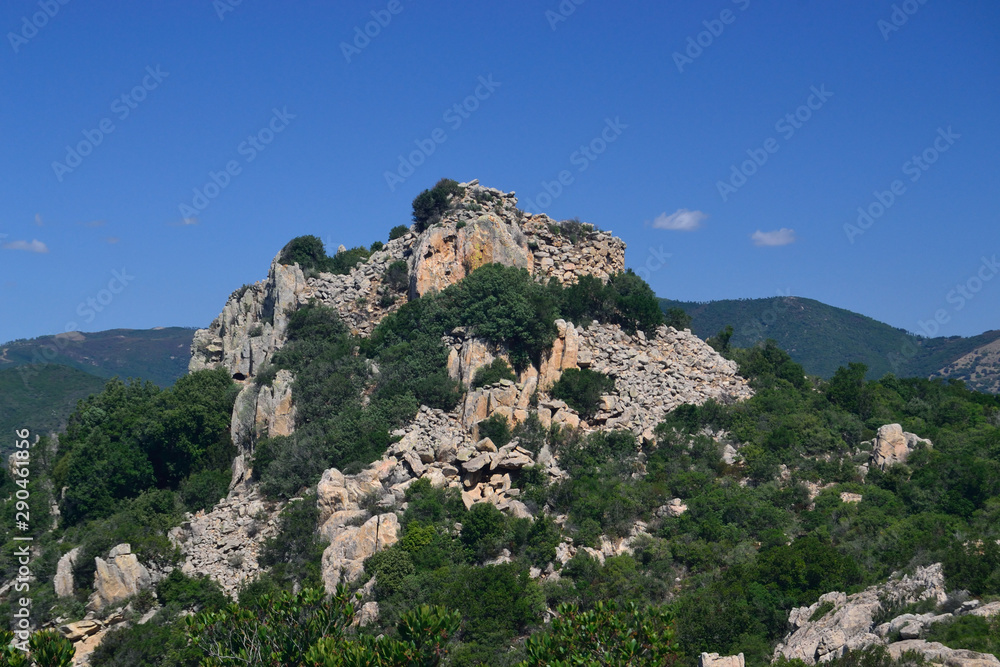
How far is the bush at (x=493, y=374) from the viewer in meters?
40.5

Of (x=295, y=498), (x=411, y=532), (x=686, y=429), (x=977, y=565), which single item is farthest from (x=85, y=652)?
(x=977, y=565)

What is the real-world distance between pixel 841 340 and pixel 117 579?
314 feet

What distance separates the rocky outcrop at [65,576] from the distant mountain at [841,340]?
7611 centimetres

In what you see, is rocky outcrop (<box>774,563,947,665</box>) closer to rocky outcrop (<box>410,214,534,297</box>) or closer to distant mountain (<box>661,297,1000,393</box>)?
rocky outcrop (<box>410,214,534,297</box>)

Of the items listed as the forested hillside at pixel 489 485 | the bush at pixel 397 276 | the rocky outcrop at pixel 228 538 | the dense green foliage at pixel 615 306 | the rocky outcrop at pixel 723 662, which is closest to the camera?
the rocky outcrop at pixel 723 662

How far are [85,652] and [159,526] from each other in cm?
Result: 597

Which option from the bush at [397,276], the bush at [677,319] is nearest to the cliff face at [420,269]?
the bush at [397,276]

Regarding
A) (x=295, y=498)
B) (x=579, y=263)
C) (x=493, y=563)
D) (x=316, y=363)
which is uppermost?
(x=579, y=263)

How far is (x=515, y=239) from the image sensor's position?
47438 millimetres

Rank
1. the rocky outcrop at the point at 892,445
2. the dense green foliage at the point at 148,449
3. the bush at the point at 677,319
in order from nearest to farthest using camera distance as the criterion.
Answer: the rocky outcrop at the point at 892,445 → the dense green foliage at the point at 148,449 → the bush at the point at 677,319

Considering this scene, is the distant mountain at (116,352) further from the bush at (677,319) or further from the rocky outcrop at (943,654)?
the rocky outcrop at (943,654)

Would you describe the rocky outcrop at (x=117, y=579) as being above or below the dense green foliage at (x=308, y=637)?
above

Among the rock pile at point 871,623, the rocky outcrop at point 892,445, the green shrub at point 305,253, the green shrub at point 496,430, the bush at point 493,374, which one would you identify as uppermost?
the green shrub at point 305,253

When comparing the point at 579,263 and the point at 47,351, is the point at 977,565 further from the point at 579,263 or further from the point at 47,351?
the point at 47,351
